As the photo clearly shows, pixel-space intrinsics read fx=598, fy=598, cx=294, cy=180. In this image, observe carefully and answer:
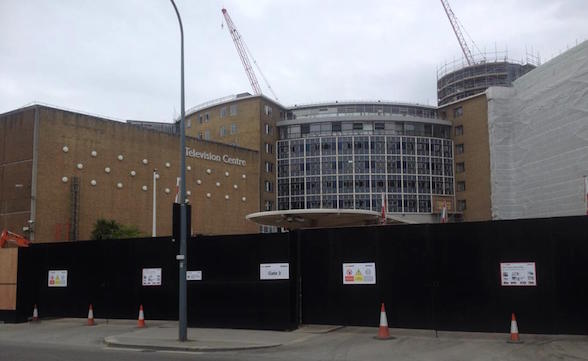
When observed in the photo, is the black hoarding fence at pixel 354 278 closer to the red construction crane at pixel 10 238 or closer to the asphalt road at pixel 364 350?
the asphalt road at pixel 364 350

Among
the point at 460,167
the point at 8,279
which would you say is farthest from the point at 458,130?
the point at 8,279

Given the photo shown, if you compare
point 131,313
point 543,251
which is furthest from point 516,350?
point 131,313

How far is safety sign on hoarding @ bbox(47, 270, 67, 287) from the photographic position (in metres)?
21.3

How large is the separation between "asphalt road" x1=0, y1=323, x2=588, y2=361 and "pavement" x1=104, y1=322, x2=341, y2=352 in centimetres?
33

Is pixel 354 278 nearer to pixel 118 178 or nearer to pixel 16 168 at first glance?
pixel 16 168

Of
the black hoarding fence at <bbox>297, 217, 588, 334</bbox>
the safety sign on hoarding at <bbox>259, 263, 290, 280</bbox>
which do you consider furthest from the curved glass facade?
the black hoarding fence at <bbox>297, 217, 588, 334</bbox>

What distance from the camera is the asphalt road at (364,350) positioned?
12.4 m

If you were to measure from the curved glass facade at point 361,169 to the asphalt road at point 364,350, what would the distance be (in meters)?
80.9

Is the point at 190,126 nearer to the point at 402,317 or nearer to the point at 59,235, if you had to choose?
the point at 59,235

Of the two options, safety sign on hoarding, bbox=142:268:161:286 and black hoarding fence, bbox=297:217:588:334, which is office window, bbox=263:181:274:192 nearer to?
safety sign on hoarding, bbox=142:268:161:286

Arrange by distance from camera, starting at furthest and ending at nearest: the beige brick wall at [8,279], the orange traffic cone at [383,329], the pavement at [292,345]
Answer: the beige brick wall at [8,279] < the orange traffic cone at [383,329] < the pavement at [292,345]

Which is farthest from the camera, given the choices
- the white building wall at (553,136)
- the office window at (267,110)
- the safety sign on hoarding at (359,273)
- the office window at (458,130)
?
the office window at (458,130)

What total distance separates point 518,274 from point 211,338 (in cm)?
795

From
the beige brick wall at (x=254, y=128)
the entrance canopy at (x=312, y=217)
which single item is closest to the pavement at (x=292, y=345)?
the entrance canopy at (x=312, y=217)
